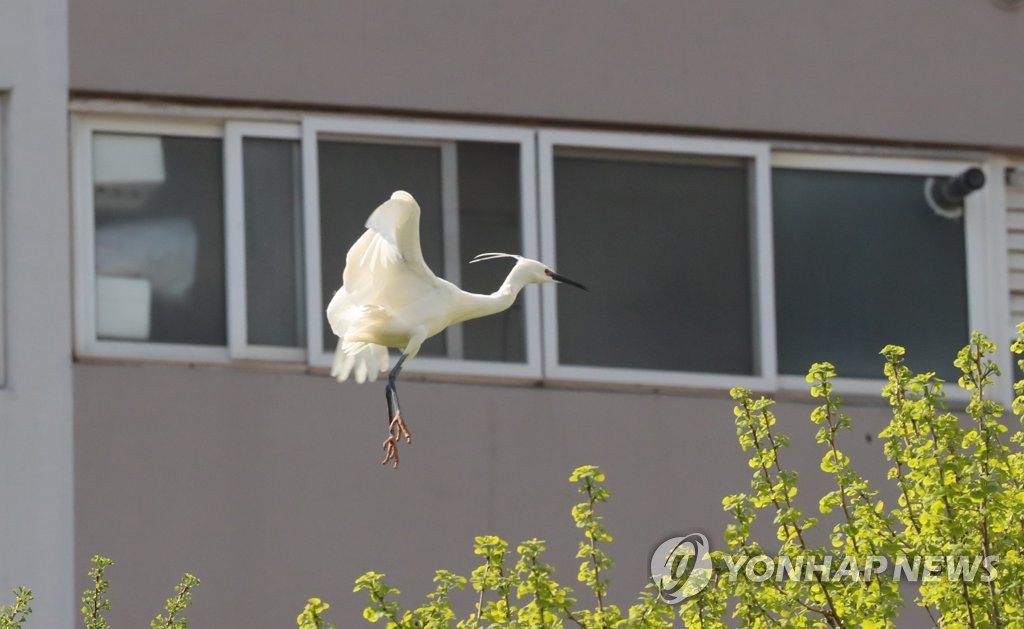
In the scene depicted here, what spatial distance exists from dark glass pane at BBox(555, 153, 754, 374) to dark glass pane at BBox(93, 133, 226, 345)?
1842 millimetres

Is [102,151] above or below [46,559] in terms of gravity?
above

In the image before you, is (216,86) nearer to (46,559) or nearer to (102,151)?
(102,151)

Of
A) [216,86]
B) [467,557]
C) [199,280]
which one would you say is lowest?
[467,557]

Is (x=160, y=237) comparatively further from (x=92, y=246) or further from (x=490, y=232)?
(x=490, y=232)

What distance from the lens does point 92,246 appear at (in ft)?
49.3

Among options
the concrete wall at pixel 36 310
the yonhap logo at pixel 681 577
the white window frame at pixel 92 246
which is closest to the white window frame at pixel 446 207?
the white window frame at pixel 92 246

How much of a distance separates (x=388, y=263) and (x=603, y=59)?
3.50 m

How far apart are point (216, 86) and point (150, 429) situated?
1.80 m

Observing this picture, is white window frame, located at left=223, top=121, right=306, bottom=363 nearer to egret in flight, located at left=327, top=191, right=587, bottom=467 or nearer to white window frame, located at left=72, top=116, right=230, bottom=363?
white window frame, located at left=72, top=116, right=230, bottom=363

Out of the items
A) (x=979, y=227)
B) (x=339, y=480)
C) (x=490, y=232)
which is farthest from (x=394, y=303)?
(x=979, y=227)

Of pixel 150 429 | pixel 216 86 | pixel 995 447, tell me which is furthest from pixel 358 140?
pixel 995 447

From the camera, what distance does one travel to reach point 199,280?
49.9 feet

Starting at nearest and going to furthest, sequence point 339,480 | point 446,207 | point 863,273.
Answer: point 339,480, point 446,207, point 863,273

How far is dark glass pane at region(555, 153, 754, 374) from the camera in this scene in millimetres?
15844
